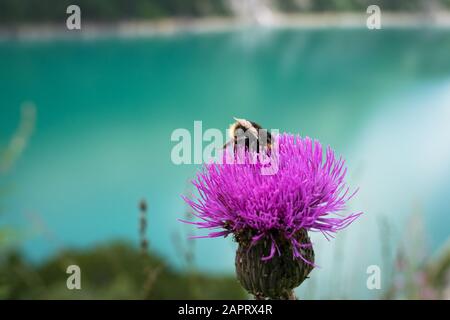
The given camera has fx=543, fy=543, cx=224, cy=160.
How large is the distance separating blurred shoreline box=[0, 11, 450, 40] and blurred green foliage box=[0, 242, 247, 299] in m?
11.4

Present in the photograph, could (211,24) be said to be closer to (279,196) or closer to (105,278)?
(105,278)

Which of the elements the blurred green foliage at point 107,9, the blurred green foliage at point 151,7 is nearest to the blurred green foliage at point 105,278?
the blurred green foliage at point 151,7

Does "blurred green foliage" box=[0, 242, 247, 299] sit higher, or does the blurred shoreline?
the blurred shoreline

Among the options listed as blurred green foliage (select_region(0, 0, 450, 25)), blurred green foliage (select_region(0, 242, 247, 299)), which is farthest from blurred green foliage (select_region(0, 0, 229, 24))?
blurred green foliage (select_region(0, 242, 247, 299))

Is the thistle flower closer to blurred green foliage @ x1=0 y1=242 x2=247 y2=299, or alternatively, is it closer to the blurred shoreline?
blurred green foliage @ x1=0 y1=242 x2=247 y2=299

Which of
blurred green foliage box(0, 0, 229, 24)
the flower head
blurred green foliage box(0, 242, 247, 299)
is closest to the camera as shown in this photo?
the flower head

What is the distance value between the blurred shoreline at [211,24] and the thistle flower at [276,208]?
47.0ft

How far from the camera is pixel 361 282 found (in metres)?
3.36

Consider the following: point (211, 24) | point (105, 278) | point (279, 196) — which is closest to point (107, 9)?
point (211, 24)

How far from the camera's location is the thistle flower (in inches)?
43.1

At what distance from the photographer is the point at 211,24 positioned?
15758 millimetres

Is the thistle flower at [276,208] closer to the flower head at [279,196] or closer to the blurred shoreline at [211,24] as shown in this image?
the flower head at [279,196]

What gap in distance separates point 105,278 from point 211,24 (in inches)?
504
